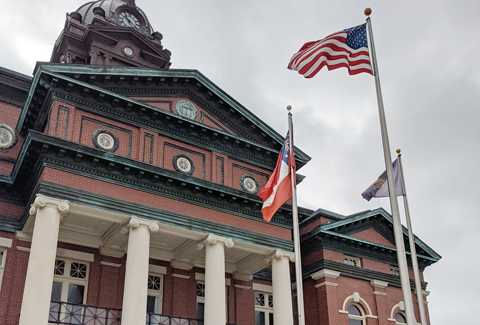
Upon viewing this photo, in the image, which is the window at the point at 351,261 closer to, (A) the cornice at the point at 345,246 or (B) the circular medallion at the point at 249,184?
(A) the cornice at the point at 345,246

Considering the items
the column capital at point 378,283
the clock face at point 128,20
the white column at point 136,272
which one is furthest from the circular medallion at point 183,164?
the clock face at point 128,20

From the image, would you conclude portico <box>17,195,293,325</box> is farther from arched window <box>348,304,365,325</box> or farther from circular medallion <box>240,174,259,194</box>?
arched window <box>348,304,365,325</box>

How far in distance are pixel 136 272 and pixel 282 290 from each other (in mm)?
7347

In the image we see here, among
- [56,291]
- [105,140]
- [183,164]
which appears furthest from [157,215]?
[56,291]

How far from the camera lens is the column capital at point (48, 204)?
21500 millimetres

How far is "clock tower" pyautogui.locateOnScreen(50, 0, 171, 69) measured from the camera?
35750 mm

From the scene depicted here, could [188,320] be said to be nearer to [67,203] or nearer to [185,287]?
[185,287]

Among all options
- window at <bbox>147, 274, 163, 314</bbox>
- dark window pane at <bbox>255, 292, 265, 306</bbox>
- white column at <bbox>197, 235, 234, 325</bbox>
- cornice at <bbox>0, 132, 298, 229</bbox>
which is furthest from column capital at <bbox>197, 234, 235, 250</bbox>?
dark window pane at <bbox>255, 292, 265, 306</bbox>

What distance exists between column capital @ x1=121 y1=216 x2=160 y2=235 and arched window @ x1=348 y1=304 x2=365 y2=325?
12505 mm

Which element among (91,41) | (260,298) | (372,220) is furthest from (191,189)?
(91,41)

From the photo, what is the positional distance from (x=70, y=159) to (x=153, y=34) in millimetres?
19700

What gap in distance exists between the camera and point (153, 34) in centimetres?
4047

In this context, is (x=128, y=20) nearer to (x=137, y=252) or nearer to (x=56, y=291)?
(x=56, y=291)

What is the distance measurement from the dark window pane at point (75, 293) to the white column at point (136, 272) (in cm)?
397
